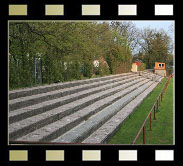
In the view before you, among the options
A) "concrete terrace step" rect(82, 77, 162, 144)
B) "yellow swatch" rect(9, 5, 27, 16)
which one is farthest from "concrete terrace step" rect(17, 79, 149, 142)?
"yellow swatch" rect(9, 5, 27, 16)

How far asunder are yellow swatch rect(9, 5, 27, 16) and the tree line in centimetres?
191

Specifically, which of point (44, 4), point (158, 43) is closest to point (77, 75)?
point (158, 43)

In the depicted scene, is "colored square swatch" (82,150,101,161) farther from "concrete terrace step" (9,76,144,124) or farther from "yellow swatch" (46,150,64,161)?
"concrete terrace step" (9,76,144,124)

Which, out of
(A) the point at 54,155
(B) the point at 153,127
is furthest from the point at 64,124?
(A) the point at 54,155

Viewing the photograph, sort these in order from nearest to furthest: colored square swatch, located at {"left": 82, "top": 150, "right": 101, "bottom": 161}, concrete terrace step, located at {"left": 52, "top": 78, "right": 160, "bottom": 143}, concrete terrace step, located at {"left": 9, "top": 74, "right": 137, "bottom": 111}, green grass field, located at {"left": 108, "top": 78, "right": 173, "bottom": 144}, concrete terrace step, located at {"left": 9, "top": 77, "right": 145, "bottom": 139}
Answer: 1. colored square swatch, located at {"left": 82, "top": 150, "right": 101, "bottom": 161}
2. concrete terrace step, located at {"left": 9, "top": 77, "right": 145, "bottom": 139}
3. green grass field, located at {"left": 108, "top": 78, "right": 173, "bottom": 144}
4. concrete terrace step, located at {"left": 52, "top": 78, "right": 160, "bottom": 143}
5. concrete terrace step, located at {"left": 9, "top": 74, "right": 137, "bottom": 111}

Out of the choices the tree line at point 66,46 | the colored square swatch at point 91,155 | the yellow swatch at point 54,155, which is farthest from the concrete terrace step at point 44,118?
the colored square swatch at point 91,155

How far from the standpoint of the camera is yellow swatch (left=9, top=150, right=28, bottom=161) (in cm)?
417

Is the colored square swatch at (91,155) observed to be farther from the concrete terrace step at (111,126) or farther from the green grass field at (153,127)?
the concrete terrace step at (111,126)

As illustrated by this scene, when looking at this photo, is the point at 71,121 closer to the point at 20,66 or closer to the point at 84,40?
the point at 20,66

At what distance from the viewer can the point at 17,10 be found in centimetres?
446

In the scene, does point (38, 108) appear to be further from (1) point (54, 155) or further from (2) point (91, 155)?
(2) point (91, 155)

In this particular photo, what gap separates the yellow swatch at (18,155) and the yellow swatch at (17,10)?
6.72 ft

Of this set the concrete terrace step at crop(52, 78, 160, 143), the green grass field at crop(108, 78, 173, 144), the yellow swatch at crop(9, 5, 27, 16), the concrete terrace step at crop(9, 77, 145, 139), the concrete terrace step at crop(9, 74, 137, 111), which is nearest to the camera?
the yellow swatch at crop(9, 5, 27, 16)

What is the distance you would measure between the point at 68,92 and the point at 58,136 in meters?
3.62
